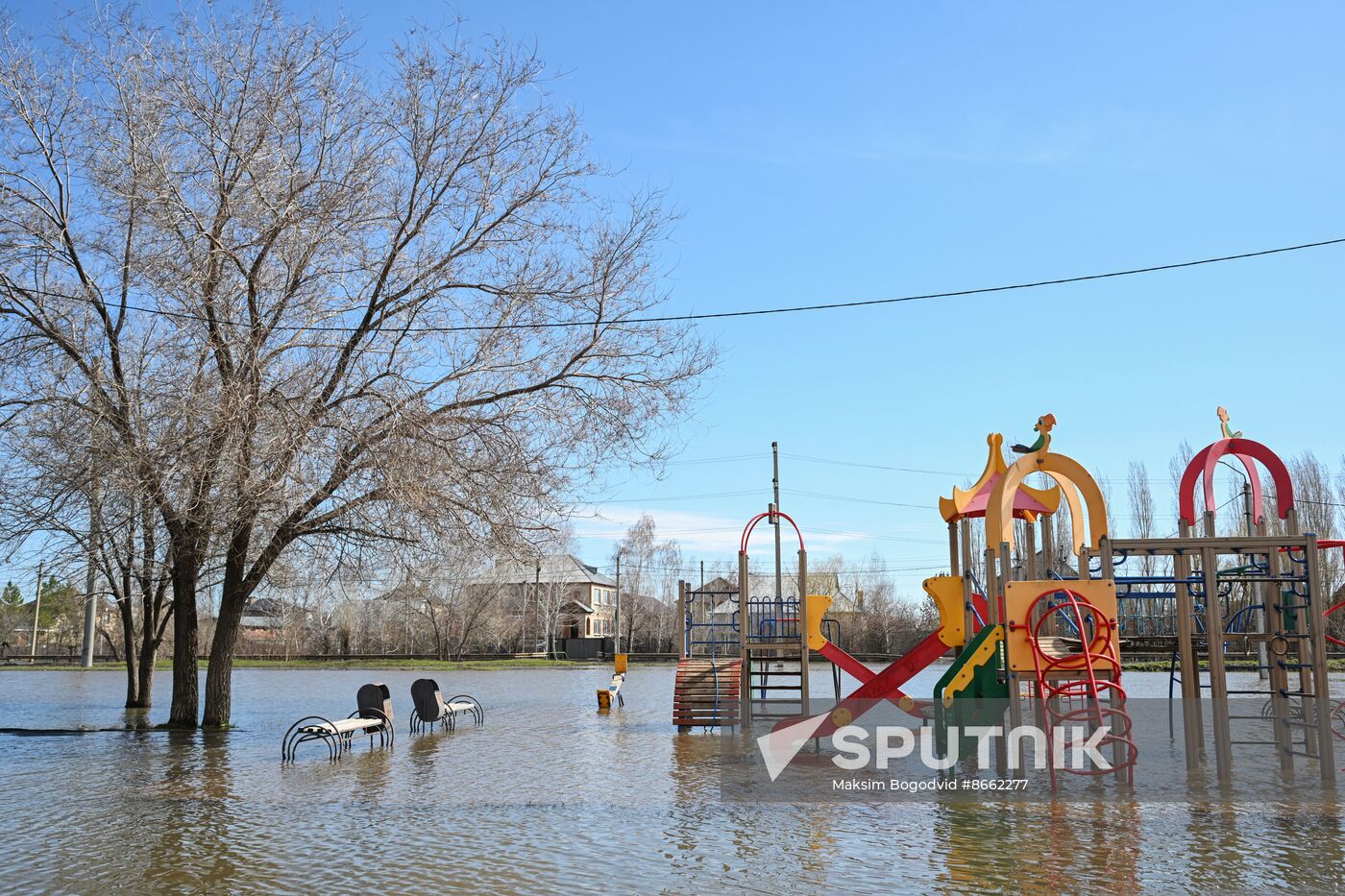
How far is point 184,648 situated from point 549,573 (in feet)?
120

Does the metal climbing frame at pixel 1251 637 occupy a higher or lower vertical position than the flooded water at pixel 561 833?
higher

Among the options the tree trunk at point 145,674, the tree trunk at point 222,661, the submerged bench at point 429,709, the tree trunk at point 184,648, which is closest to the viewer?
the tree trunk at point 222,661

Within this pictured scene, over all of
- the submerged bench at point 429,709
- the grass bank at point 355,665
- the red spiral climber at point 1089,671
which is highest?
the red spiral climber at point 1089,671

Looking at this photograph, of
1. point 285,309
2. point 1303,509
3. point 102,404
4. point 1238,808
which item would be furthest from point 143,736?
point 1303,509

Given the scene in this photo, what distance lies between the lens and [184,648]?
18.5 m

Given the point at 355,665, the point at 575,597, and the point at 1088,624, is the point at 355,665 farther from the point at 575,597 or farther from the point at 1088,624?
the point at 1088,624

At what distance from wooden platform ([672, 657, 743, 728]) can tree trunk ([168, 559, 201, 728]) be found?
866cm

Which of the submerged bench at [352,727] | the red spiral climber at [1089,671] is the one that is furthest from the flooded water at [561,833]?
the red spiral climber at [1089,671]

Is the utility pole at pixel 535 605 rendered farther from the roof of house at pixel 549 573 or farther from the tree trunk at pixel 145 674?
the tree trunk at pixel 145 674

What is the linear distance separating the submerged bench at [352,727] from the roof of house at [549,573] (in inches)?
113

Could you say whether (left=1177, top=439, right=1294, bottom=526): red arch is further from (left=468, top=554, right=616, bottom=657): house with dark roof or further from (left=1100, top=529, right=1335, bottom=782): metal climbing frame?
(left=468, top=554, right=616, bottom=657): house with dark roof

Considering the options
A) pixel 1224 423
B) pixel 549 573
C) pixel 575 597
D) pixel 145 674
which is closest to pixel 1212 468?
pixel 1224 423

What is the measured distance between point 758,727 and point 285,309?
1089 cm

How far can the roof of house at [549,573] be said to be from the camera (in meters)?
17.6
